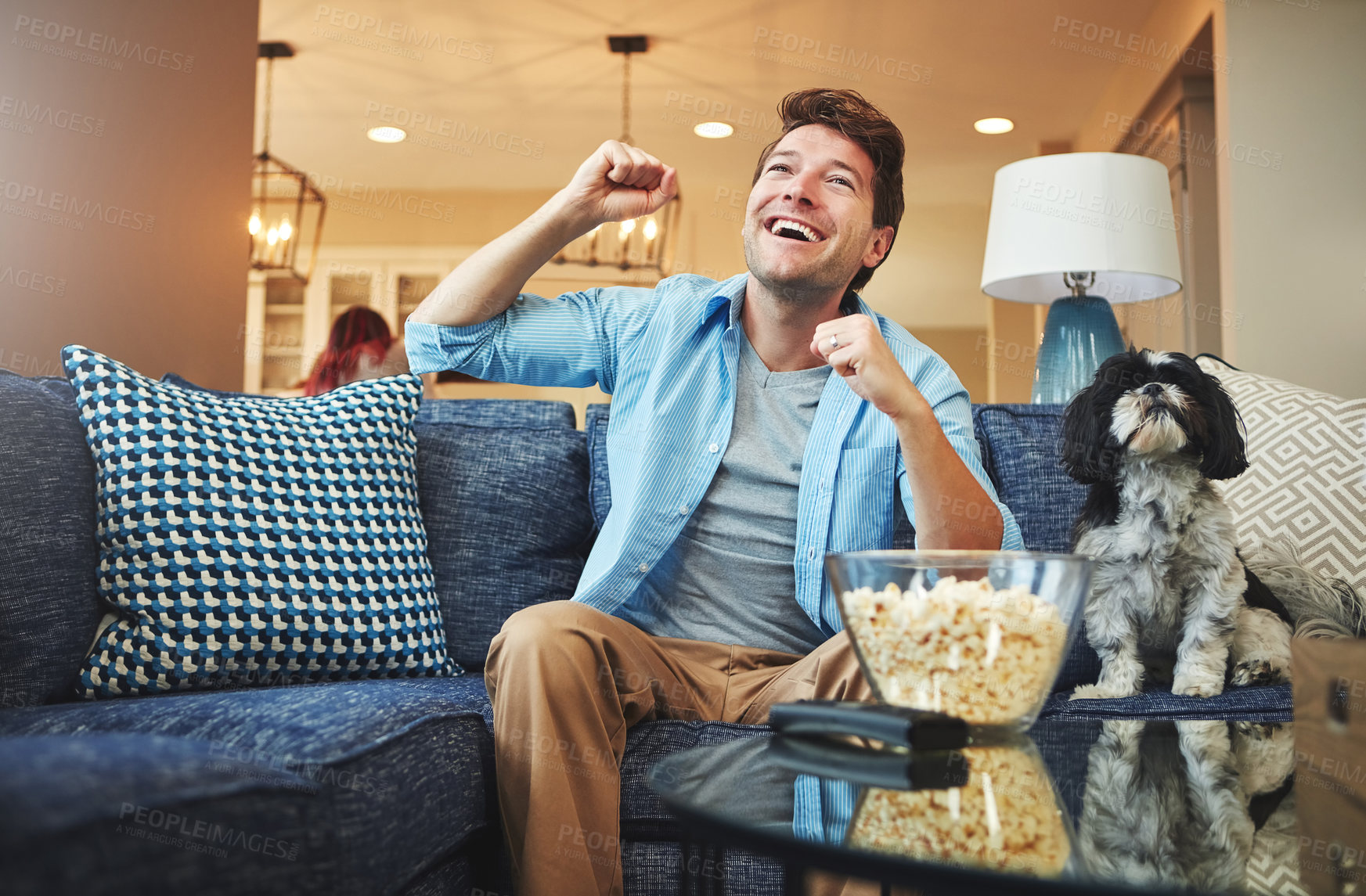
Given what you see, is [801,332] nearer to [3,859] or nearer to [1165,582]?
[1165,582]

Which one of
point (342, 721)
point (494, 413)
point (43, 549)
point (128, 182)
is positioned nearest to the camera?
point (342, 721)

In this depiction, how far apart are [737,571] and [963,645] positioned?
0.69 meters

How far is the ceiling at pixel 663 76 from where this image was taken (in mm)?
4332

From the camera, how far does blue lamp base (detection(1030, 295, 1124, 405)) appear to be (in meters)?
2.42

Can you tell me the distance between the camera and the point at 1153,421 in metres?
1.51

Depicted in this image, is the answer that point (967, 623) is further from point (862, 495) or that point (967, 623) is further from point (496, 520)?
point (496, 520)

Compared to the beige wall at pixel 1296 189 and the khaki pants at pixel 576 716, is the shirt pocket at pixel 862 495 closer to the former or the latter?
the khaki pants at pixel 576 716

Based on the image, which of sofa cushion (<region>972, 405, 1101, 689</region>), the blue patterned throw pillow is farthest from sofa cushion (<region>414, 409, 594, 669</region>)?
sofa cushion (<region>972, 405, 1101, 689</region>)

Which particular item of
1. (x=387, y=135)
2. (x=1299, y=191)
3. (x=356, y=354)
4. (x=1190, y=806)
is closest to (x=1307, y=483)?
(x=1190, y=806)

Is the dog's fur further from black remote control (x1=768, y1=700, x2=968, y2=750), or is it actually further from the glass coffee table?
black remote control (x1=768, y1=700, x2=968, y2=750)

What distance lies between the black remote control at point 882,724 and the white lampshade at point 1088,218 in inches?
72.7

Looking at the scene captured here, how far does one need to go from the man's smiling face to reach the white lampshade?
0.91 meters

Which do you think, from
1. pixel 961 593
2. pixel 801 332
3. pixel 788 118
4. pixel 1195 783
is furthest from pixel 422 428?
pixel 1195 783

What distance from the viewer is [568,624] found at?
3.78 feet
